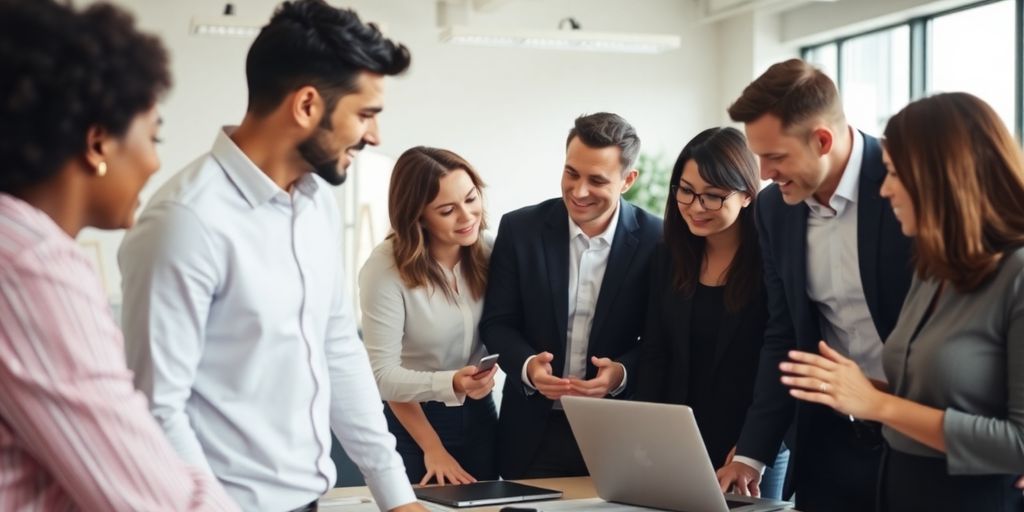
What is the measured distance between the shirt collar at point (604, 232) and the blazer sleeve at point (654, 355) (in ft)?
0.65

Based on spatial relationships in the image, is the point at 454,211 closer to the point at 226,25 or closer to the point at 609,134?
the point at 609,134

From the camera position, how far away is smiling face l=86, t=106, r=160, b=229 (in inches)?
44.3

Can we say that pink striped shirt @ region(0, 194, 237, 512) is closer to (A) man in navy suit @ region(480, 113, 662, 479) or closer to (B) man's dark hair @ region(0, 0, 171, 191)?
(B) man's dark hair @ region(0, 0, 171, 191)

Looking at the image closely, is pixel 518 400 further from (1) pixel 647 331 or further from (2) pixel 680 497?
(2) pixel 680 497

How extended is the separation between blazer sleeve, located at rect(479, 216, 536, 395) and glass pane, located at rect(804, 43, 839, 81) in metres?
6.09

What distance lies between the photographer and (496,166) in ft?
28.6

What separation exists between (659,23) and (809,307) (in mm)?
7030

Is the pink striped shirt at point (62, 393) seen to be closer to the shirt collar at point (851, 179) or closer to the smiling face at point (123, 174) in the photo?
the smiling face at point (123, 174)

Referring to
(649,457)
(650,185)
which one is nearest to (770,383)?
(649,457)

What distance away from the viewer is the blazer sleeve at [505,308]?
2.96 m

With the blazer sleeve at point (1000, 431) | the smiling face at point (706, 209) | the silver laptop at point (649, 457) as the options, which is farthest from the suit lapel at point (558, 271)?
the blazer sleeve at point (1000, 431)

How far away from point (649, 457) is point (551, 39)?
5.54m

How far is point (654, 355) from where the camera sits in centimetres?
291

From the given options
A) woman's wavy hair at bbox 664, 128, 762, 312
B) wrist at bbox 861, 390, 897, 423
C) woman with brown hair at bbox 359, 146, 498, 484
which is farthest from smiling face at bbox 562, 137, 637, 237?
wrist at bbox 861, 390, 897, 423
